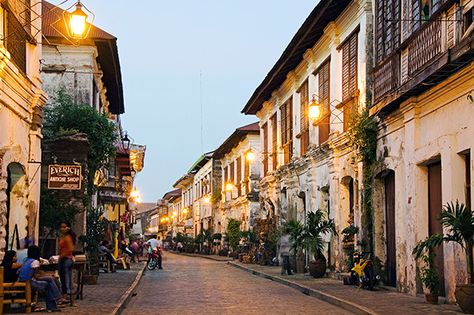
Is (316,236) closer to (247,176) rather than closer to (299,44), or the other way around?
(299,44)

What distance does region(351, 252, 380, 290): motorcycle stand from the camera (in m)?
18.7

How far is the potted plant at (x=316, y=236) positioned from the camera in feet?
78.1

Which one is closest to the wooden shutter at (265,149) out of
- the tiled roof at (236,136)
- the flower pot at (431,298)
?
the tiled roof at (236,136)

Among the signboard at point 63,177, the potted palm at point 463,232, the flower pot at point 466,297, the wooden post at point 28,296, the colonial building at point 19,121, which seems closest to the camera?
the flower pot at point 466,297

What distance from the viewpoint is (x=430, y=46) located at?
14766mm

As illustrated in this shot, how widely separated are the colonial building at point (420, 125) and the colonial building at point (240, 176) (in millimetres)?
21863

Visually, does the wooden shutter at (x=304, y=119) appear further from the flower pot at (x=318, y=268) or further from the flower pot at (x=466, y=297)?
the flower pot at (x=466, y=297)

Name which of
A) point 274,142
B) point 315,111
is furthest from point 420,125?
point 274,142

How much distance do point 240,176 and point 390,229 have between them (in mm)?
30645

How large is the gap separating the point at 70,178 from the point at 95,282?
519 centimetres

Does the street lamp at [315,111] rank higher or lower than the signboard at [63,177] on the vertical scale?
higher

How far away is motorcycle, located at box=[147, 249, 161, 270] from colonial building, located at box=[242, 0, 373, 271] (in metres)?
5.25

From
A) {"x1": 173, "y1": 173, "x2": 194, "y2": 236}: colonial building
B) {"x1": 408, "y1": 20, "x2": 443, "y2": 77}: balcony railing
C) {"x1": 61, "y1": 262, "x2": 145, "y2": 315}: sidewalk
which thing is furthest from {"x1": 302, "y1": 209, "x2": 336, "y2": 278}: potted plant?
{"x1": 173, "y1": 173, "x2": 194, "y2": 236}: colonial building

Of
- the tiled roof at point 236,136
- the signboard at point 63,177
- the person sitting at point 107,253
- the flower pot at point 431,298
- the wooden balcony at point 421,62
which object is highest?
the tiled roof at point 236,136
